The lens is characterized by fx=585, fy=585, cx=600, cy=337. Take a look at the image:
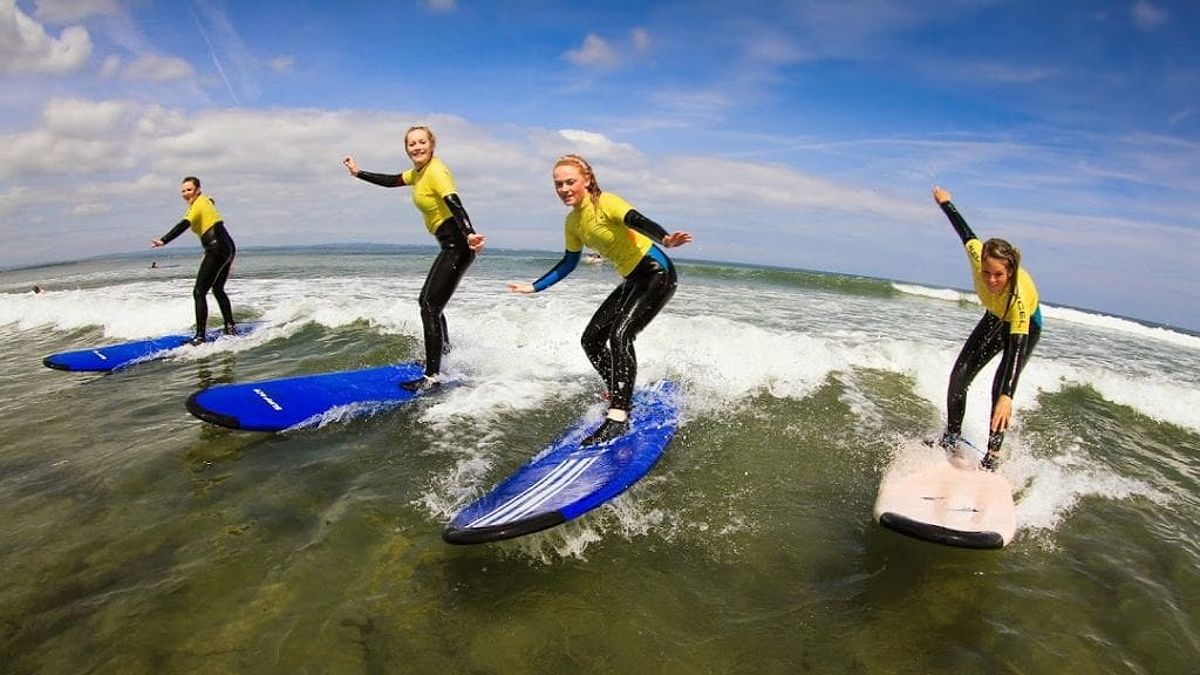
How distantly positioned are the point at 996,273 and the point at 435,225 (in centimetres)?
530

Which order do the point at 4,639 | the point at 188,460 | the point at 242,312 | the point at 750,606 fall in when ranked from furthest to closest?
1. the point at 242,312
2. the point at 188,460
3. the point at 750,606
4. the point at 4,639

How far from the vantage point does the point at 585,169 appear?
473 cm

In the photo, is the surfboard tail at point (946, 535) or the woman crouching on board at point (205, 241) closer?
the surfboard tail at point (946, 535)

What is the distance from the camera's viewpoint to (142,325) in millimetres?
11914

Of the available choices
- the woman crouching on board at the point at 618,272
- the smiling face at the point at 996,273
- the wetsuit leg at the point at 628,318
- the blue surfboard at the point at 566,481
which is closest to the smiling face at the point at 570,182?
the woman crouching on board at the point at 618,272

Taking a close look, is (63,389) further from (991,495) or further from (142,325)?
(991,495)

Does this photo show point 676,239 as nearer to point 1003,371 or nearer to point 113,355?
point 1003,371

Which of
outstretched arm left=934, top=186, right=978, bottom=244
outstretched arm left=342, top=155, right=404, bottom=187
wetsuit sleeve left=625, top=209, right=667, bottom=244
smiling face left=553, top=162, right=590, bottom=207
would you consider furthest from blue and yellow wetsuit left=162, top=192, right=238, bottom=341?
outstretched arm left=934, top=186, right=978, bottom=244

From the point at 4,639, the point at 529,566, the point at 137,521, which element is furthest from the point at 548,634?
the point at 137,521

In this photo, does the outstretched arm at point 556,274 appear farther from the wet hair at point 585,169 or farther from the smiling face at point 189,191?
the smiling face at point 189,191

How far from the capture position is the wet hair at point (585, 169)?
467 cm

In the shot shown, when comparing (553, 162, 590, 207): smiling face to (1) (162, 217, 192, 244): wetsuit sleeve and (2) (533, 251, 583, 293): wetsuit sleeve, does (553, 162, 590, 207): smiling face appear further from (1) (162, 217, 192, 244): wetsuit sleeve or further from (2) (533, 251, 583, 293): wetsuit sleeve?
(1) (162, 217, 192, 244): wetsuit sleeve

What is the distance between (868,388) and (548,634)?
688 centimetres

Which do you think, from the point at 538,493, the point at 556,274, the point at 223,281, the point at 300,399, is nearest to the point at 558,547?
the point at 538,493
